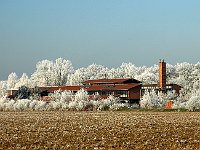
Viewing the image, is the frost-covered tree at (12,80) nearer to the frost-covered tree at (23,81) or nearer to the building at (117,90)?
the frost-covered tree at (23,81)

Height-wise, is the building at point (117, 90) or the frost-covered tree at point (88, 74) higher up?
the frost-covered tree at point (88, 74)

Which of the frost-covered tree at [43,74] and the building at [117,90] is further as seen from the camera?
the frost-covered tree at [43,74]

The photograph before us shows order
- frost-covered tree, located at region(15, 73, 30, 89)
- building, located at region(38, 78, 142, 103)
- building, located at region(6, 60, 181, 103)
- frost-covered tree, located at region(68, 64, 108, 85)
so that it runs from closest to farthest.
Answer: building, located at region(38, 78, 142, 103), building, located at region(6, 60, 181, 103), frost-covered tree, located at region(68, 64, 108, 85), frost-covered tree, located at region(15, 73, 30, 89)

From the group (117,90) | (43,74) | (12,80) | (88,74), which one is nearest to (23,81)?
(43,74)

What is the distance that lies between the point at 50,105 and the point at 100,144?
75993 millimetres

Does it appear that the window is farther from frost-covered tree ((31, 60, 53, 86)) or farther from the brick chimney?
frost-covered tree ((31, 60, 53, 86))

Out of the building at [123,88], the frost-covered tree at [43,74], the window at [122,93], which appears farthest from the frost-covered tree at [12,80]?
the window at [122,93]

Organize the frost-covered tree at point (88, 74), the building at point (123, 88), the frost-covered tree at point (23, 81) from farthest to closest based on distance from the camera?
the frost-covered tree at point (23, 81), the frost-covered tree at point (88, 74), the building at point (123, 88)

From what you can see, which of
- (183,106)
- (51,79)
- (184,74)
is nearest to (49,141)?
(183,106)

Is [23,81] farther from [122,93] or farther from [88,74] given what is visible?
[122,93]

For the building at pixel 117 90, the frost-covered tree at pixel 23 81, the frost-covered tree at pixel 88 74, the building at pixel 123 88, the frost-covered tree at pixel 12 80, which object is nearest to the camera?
the building at pixel 117 90

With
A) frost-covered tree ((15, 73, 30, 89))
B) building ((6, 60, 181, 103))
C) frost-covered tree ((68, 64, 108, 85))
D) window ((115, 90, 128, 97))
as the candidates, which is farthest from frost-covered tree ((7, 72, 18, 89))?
window ((115, 90, 128, 97))

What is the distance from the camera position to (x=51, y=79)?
6575 inches

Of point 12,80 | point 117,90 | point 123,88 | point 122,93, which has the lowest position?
point 122,93
